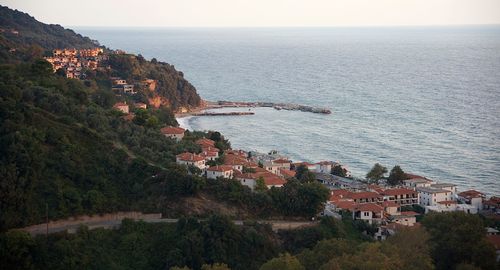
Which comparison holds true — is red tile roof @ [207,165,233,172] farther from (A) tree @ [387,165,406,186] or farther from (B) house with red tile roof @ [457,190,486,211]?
(B) house with red tile roof @ [457,190,486,211]

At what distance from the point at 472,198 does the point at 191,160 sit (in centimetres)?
1426

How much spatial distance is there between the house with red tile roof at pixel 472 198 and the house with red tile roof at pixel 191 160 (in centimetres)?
1329

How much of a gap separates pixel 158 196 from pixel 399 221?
1081 centimetres

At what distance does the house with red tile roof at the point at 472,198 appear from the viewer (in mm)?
35406

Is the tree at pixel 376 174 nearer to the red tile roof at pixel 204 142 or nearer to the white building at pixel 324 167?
the white building at pixel 324 167

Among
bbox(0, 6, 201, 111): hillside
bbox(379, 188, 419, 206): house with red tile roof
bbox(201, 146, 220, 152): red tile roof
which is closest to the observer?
bbox(379, 188, 419, 206): house with red tile roof

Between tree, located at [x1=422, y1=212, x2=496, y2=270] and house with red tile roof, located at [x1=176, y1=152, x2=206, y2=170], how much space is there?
12.8 m

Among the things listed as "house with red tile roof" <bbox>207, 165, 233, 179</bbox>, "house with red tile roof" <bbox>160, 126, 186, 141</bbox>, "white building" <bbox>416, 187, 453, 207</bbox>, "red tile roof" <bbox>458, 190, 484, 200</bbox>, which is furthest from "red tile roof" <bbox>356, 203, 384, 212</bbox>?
"house with red tile roof" <bbox>160, 126, 186, 141</bbox>

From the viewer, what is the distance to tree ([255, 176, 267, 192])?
1302 inches

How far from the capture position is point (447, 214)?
27.8 meters

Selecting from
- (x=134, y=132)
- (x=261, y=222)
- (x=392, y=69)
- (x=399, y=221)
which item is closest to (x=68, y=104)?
(x=134, y=132)

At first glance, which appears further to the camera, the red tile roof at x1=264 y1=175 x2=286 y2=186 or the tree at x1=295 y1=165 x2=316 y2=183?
the tree at x1=295 y1=165 x2=316 y2=183

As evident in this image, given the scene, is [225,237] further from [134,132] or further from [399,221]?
[134,132]

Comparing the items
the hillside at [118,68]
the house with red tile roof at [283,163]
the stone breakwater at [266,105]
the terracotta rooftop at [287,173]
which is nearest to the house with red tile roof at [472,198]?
the terracotta rooftop at [287,173]
